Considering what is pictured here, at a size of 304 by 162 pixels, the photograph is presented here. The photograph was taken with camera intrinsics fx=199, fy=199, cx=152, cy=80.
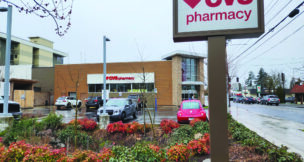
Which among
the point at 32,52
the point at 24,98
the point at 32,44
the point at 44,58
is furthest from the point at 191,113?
the point at 44,58

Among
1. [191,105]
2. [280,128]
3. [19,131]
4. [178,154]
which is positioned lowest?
[280,128]

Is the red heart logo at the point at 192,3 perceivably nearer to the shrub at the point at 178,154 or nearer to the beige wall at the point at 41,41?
the shrub at the point at 178,154

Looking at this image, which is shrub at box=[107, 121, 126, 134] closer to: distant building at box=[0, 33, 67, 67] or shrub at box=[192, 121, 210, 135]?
shrub at box=[192, 121, 210, 135]

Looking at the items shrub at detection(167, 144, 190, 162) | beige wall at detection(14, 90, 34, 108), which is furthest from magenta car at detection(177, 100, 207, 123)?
beige wall at detection(14, 90, 34, 108)

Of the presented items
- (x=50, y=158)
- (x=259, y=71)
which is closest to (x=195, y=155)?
(x=50, y=158)

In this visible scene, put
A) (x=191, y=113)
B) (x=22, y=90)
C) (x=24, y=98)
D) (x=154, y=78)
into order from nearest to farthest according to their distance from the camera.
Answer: (x=191, y=113) < (x=22, y=90) < (x=24, y=98) < (x=154, y=78)

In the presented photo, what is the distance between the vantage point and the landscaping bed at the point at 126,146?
3.77 m

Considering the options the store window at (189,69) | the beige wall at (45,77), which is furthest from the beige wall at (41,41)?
the store window at (189,69)

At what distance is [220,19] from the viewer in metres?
3.08

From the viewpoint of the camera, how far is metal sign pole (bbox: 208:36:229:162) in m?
2.96

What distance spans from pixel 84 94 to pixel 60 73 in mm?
6662

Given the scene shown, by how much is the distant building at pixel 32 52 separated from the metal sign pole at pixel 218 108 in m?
Answer: 51.0

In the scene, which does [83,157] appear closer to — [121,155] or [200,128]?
[121,155]

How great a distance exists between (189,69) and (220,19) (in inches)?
1272
